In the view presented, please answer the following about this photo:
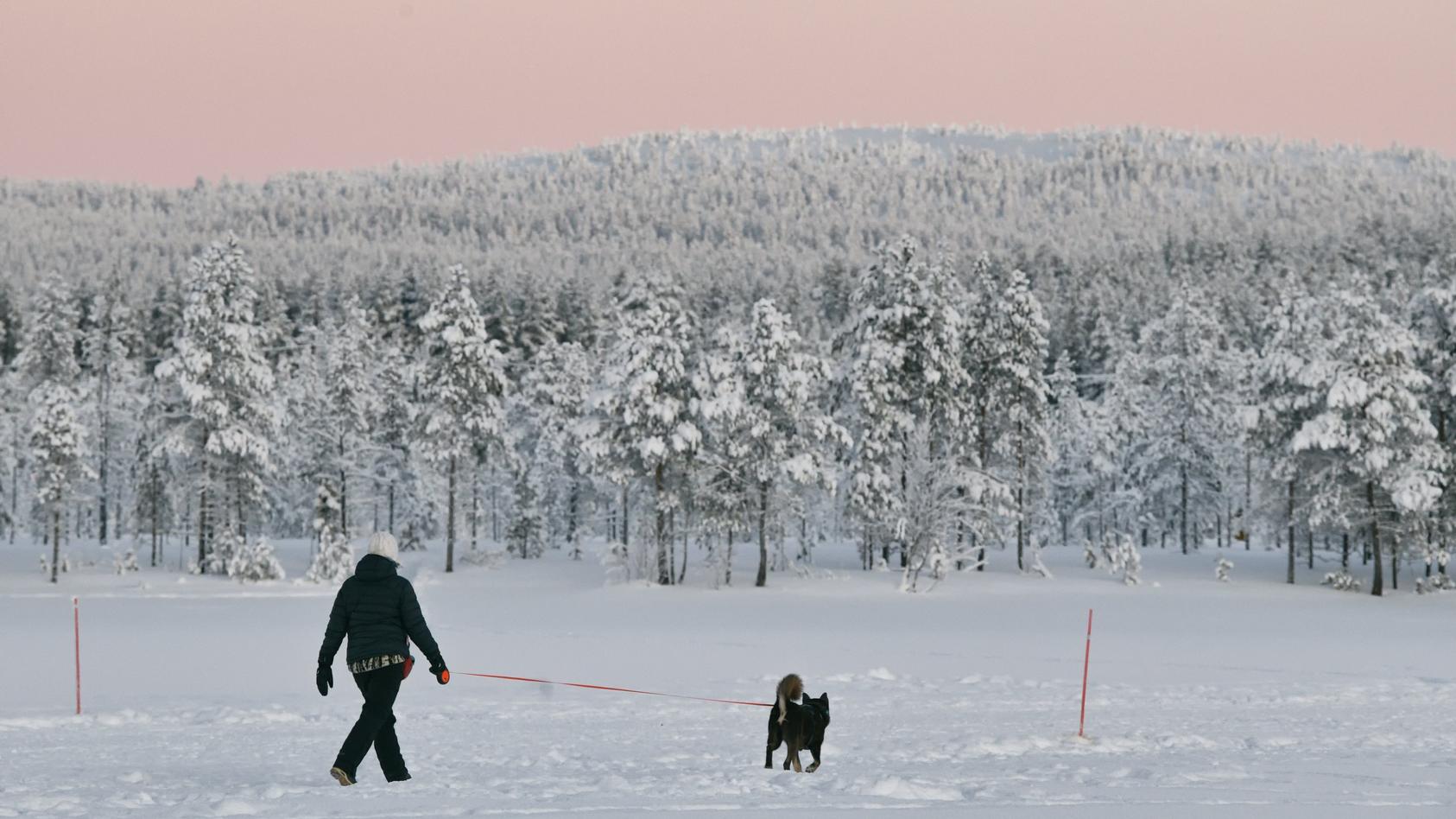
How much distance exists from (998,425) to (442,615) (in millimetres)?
24728

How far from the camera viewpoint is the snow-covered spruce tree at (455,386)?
4669cm

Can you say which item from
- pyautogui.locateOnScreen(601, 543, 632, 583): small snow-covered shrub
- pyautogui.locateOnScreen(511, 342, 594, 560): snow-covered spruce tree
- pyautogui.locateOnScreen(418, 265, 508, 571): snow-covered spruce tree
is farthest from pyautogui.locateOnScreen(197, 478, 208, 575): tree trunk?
pyautogui.locateOnScreen(511, 342, 594, 560): snow-covered spruce tree

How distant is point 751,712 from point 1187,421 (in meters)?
46.0

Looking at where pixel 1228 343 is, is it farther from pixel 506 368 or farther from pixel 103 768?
pixel 103 768

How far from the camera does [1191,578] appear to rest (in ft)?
148

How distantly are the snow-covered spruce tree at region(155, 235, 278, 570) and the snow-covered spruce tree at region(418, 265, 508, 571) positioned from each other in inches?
239

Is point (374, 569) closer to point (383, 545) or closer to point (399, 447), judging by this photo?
point (383, 545)

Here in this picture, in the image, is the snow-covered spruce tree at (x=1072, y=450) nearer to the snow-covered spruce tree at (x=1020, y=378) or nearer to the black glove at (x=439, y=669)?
the snow-covered spruce tree at (x=1020, y=378)

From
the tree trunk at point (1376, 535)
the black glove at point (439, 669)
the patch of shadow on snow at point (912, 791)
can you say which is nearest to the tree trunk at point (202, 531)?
the black glove at point (439, 669)

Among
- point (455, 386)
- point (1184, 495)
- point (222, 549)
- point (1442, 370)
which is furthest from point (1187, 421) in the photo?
point (222, 549)

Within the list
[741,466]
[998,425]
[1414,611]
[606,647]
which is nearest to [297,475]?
[741,466]

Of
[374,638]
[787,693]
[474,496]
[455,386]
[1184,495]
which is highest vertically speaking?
[455,386]

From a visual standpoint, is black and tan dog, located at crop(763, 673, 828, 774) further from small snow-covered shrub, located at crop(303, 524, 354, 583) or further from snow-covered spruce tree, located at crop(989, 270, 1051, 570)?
snow-covered spruce tree, located at crop(989, 270, 1051, 570)

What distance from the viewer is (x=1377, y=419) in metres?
37.3
